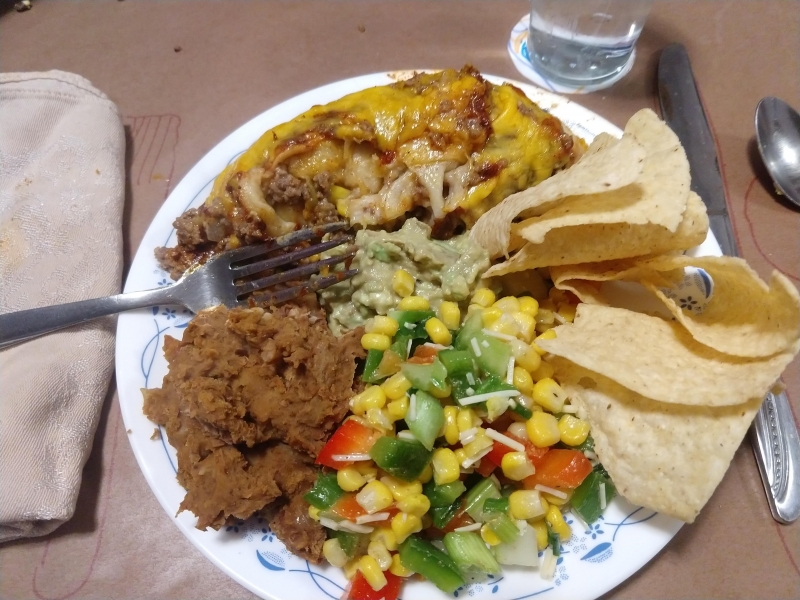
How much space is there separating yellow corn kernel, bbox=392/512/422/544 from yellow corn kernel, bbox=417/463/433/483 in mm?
114

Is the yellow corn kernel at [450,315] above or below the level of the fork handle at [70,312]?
above

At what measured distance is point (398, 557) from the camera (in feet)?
5.52

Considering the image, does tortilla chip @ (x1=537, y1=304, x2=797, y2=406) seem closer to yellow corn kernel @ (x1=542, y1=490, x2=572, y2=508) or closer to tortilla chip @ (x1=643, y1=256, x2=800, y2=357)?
tortilla chip @ (x1=643, y1=256, x2=800, y2=357)

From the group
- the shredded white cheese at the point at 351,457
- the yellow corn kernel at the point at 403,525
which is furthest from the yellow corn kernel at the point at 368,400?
the yellow corn kernel at the point at 403,525

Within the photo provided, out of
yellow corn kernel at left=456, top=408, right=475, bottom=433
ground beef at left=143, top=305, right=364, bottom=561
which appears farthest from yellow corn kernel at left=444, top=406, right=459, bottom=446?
ground beef at left=143, top=305, right=364, bottom=561

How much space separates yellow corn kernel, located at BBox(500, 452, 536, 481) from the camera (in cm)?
166

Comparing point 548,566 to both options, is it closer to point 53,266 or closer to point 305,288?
point 305,288

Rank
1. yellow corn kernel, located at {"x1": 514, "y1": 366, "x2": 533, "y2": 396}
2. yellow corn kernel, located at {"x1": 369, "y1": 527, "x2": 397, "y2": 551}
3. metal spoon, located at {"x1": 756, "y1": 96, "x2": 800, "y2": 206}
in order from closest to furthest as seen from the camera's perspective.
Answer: yellow corn kernel, located at {"x1": 369, "y1": 527, "x2": 397, "y2": 551} < yellow corn kernel, located at {"x1": 514, "y1": 366, "x2": 533, "y2": 396} < metal spoon, located at {"x1": 756, "y1": 96, "x2": 800, "y2": 206}

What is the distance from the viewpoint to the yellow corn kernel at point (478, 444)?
1664mm

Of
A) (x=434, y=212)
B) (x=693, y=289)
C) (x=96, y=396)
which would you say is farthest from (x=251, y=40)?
(x=693, y=289)

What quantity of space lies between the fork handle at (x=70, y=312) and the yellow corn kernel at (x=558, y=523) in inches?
62.5

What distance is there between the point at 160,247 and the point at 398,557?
1569mm

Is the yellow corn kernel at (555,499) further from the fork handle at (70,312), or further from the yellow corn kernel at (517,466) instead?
the fork handle at (70,312)

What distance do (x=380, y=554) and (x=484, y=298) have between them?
3.07ft
